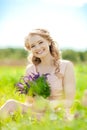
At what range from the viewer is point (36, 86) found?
16.3ft

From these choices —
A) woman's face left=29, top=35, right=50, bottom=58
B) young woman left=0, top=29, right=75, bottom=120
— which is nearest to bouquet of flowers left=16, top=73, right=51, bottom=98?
young woman left=0, top=29, right=75, bottom=120

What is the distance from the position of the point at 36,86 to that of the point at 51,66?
0.52 meters

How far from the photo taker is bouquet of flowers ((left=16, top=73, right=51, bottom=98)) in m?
4.95

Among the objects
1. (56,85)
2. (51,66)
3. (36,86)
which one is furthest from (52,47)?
(36,86)

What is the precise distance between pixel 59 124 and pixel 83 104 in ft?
1.51

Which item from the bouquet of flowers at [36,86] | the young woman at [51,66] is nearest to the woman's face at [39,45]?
the young woman at [51,66]

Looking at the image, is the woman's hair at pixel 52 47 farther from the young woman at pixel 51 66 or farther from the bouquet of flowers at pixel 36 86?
the bouquet of flowers at pixel 36 86

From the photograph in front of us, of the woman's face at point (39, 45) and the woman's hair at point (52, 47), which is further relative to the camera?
the woman's hair at point (52, 47)

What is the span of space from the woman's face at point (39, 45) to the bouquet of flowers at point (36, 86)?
0.82ft

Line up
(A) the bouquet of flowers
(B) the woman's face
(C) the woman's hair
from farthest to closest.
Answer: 1. (C) the woman's hair
2. (B) the woman's face
3. (A) the bouquet of flowers

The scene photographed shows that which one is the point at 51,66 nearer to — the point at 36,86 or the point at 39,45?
the point at 39,45

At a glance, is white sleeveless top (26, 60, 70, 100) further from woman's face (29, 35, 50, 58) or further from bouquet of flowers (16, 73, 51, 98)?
woman's face (29, 35, 50, 58)

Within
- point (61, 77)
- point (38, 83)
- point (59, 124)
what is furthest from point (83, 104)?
point (61, 77)

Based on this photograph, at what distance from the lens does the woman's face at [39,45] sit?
5.18 meters
